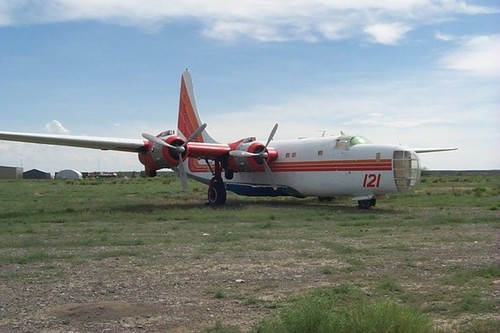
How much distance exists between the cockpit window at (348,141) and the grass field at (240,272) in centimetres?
567

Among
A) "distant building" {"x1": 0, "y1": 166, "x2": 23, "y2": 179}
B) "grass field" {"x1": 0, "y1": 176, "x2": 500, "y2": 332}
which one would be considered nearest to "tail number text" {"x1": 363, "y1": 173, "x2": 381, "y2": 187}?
"grass field" {"x1": 0, "y1": 176, "x2": 500, "y2": 332}

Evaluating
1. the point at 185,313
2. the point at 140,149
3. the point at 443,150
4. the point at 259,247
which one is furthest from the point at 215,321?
the point at 443,150

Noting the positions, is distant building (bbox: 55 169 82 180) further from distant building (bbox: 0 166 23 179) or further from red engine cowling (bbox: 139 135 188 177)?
red engine cowling (bbox: 139 135 188 177)

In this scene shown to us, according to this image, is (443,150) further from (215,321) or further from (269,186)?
(215,321)

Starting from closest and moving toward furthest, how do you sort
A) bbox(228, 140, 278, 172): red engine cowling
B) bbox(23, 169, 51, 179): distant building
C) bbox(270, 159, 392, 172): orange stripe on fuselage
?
1. bbox(270, 159, 392, 172): orange stripe on fuselage
2. bbox(228, 140, 278, 172): red engine cowling
3. bbox(23, 169, 51, 179): distant building

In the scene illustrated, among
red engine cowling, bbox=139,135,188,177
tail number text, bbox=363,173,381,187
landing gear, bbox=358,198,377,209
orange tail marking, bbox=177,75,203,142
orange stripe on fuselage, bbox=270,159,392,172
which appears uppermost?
orange tail marking, bbox=177,75,203,142

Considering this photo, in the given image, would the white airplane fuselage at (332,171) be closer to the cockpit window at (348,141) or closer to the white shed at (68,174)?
the cockpit window at (348,141)

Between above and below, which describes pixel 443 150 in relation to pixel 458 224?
above

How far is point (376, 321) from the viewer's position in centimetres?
557

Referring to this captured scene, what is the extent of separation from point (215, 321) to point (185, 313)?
54 centimetres

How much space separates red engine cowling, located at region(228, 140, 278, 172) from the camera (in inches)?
1065

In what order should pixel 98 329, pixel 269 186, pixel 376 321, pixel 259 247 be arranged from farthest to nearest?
1. pixel 269 186
2. pixel 259 247
3. pixel 98 329
4. pixel 376 321

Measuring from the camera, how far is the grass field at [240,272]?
710cm

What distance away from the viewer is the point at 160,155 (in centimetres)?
2498
